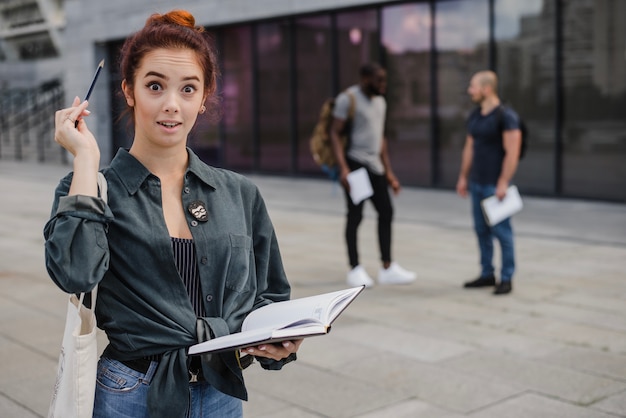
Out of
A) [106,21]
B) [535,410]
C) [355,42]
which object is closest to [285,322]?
[535,410]

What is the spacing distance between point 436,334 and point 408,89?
10381 millimetres

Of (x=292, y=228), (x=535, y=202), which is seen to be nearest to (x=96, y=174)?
(x=292, y=228)

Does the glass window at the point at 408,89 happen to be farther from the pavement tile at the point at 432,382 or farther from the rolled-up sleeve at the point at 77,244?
the rolled-up sleeve at the point at 77,244

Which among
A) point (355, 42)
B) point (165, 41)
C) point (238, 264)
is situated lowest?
point (238, 264)

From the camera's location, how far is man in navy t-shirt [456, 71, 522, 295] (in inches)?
276

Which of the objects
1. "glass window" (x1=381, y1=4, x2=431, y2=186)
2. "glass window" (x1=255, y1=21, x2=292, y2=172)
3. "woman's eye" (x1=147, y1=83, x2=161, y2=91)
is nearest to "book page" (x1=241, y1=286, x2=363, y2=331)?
"woman's eye" (x1=147, y1=83, x2=161, y2=91)

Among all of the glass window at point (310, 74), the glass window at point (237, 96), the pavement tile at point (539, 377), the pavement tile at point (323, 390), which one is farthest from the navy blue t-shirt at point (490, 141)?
the glass window at point (237, 96)

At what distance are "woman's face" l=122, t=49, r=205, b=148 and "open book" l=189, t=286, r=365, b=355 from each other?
0.47 m

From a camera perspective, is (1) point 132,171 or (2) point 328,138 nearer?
(1) point 132,171

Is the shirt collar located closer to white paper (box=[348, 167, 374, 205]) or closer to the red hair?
the red hair

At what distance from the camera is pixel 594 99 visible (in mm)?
12977

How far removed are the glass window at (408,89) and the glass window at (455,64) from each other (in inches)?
10.5

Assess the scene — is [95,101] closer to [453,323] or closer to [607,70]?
[607,70]

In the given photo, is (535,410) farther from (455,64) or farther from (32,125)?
(32,125)
